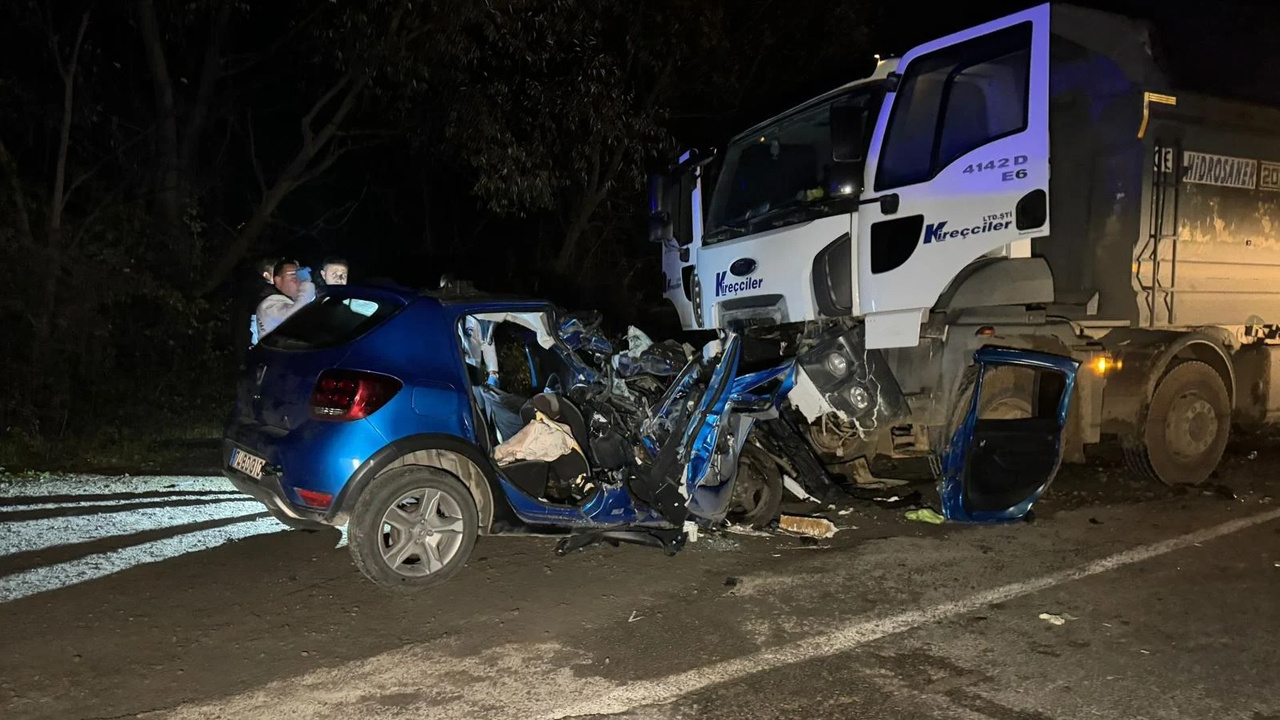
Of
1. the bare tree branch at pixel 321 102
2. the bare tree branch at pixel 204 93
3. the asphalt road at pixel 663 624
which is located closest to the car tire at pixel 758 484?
the asphalt road at pixel 663 624

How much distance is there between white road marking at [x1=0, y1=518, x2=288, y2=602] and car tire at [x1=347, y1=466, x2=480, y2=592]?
159 centimetres

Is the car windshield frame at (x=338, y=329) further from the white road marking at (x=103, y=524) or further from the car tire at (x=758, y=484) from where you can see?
the car tire at (x=758, y=484)

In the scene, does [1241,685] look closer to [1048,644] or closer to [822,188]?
[1048,644]

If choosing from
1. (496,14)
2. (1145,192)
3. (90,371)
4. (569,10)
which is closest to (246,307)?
(90,371)

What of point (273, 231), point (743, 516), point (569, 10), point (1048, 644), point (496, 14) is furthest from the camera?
point (273, 231)

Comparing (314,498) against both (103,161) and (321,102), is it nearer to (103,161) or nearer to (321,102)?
(103,161)

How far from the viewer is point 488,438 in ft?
16.7

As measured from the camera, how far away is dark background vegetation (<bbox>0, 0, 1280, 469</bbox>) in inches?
348

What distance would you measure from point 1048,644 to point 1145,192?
368cm

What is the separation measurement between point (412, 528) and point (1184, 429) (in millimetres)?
6004

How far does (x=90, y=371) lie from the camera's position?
941cm

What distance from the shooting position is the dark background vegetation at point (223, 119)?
8.85m

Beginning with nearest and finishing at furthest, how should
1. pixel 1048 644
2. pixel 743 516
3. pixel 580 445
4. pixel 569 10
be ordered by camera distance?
pixel 1048 644
pixel 580 445
pixel 743 516
pixel 569 10

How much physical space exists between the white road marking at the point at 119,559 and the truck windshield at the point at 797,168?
4318 mm
